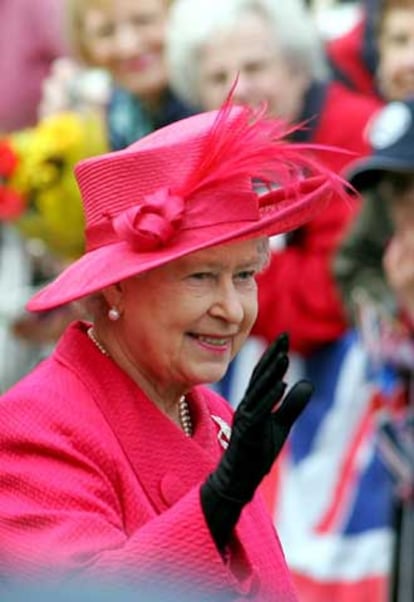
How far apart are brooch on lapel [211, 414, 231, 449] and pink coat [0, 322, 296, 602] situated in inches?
1.0

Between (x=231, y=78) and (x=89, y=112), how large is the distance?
70 cm

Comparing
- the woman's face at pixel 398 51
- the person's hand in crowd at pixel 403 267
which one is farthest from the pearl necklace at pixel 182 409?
the woman's face at pixel 398 51

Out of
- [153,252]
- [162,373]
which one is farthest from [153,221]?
[162,373]

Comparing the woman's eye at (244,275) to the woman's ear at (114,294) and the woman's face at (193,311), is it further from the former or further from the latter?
the woman's ear at (114,294)

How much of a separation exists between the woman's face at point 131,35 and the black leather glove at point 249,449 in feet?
13.1

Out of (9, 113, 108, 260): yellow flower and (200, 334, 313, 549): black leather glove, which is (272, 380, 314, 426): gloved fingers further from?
(9, 113, 108, 260): yellow flower

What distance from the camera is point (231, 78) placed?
21.2ft

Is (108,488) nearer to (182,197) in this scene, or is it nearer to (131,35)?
(182,197)

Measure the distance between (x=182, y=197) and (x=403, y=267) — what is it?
8.45 ft

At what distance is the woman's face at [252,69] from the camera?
639cm

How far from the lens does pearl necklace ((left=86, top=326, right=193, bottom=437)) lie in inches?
138

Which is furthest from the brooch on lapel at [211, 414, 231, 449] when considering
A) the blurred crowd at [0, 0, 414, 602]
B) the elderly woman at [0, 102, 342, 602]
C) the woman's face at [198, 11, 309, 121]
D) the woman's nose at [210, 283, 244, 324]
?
the woman's face at [198, 11, 309, 121]

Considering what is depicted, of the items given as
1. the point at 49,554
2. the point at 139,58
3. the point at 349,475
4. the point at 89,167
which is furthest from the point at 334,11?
the point at 49,554

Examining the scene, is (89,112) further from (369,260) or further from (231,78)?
(369,260)
